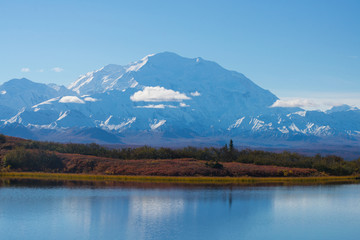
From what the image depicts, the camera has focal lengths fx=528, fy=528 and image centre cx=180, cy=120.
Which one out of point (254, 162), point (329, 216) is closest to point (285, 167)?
point (254, 162)

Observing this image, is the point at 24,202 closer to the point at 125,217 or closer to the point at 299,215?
the point at 125,217

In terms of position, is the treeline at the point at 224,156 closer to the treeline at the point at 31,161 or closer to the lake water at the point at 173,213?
the treeline at the point at 31,161

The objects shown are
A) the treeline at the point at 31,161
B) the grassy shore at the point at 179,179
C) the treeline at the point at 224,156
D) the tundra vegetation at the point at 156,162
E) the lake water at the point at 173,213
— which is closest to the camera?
the lake water at the point at 173,213

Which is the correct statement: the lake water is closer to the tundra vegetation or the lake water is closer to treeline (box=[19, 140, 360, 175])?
the tundra vegetation

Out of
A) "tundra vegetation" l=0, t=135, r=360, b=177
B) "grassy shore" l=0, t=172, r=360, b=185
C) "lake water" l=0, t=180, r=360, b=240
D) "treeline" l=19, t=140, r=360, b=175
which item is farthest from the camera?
"treeline" l=19, t=140, r=360, b=175

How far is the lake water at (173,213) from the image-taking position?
143 feet

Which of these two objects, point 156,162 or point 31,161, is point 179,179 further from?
point 31,161

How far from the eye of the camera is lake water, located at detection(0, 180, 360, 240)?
43688mm

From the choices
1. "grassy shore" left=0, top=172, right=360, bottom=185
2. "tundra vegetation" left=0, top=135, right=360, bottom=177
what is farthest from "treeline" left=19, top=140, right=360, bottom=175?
"grassy shore" left=0, top=172, right=360, bottom=185

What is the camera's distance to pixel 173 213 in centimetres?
5241

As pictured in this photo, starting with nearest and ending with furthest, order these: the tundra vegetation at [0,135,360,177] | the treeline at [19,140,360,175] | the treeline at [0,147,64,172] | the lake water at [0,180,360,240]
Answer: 1. the lake water at [0,180,360,240]
2. the tundra vegetation at [0,135,360,177]
3. the treeline at [0,147,64,172]
4. the treeline at [19,140,360,175]

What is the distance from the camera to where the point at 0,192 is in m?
65.9

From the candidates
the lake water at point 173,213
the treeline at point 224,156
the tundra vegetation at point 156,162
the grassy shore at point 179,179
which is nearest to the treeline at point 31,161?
the tundra vegetation at point 156,162

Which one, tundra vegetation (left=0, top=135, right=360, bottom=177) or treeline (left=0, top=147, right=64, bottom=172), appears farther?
treeline (left=0, top=147, right=64, bottom=172)
